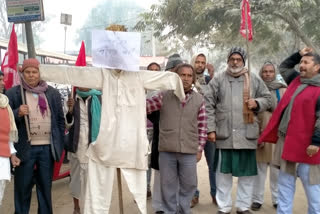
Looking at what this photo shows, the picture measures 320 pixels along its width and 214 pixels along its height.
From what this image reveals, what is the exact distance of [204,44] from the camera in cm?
2050

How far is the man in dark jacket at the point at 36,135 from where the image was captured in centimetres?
364

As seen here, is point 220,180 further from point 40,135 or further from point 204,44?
point 204,44

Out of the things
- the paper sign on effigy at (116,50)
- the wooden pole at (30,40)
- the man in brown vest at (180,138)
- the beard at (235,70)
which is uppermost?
the wooden pole at (30,40)

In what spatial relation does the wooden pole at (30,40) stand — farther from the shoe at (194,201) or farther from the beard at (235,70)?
the shoe at (194,201)

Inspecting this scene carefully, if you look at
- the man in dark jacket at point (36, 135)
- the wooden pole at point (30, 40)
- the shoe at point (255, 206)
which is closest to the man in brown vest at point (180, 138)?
the man in dark jacket at point (36, 135)

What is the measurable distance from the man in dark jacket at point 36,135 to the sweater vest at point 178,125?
1.05m

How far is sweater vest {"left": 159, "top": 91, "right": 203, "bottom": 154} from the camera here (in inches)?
148

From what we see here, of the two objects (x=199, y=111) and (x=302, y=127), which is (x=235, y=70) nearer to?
(x=199, y=111)

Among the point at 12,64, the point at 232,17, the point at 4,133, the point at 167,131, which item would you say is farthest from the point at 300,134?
the point at 232,17

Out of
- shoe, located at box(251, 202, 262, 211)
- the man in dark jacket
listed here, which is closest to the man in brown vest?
the man in dark jacket

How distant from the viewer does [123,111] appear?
3.31 meters

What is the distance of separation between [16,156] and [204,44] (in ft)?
58.1

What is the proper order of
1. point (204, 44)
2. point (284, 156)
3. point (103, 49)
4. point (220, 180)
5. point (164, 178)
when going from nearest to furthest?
point (103, 49), point (284, 156), point (164, 178), point (220, 180), point (204, 44)

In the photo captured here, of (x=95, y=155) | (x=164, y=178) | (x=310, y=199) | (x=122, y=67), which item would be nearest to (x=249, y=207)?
(x=310, y=199)
